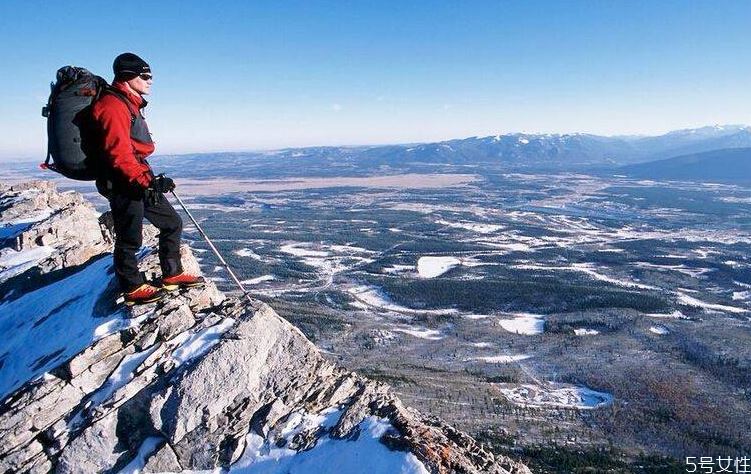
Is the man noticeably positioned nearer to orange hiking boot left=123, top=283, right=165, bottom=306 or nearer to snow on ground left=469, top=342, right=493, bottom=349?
orange hiking boot left=123, top=283, right=165, bottom=306

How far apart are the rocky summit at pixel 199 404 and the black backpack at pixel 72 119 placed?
14.3 feet

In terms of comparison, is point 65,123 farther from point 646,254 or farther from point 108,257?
point 646,254

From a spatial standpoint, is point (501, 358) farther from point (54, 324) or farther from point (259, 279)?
point (54, 324)

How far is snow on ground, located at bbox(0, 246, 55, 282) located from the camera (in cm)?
2389

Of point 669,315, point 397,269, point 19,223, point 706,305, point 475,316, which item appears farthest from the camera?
point 397,269

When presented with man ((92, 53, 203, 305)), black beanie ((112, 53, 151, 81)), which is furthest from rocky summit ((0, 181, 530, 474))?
black beanie ((112, 53, 151, 81))

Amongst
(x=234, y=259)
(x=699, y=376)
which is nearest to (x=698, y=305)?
(x=699, y=376)

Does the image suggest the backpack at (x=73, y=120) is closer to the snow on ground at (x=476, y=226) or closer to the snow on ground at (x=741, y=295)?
the snow on ground at (x=741, y=295)

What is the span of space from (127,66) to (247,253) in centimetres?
11710

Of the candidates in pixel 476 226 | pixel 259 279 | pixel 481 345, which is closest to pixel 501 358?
pixel 481 345

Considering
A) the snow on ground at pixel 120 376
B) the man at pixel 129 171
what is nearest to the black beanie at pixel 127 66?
the man at pixel 129 171

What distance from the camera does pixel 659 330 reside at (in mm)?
73250

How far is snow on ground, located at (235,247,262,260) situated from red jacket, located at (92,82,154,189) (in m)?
111

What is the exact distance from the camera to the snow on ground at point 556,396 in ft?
163
